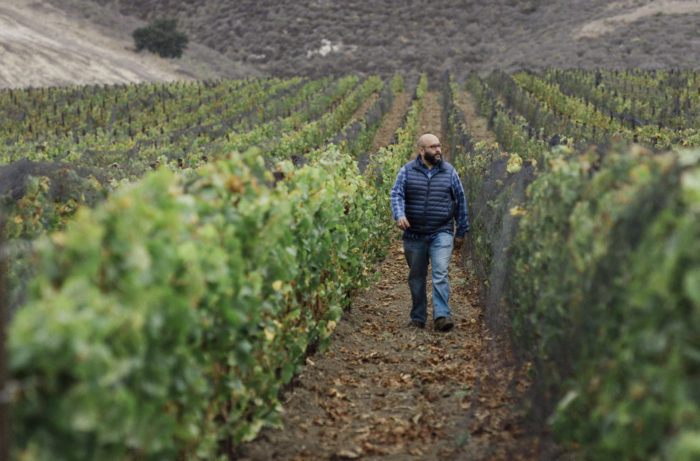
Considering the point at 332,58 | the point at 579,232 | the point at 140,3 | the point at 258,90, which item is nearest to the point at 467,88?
the point at 258,90

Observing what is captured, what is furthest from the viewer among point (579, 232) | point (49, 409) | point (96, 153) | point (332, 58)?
point (332, 58)

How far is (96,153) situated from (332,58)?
52379 millimetres

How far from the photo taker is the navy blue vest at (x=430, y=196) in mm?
7219

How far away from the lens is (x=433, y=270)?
23.6 ft

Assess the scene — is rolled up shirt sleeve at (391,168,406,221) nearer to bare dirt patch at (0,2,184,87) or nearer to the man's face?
the man's face

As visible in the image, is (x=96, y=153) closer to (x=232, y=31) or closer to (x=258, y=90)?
(x=258, y=90)

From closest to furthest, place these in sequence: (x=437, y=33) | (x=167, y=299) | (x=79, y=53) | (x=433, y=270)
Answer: (x=167, y=299) < (x=433, y=270) < (x=79, y=53) < (x=437, y=33)

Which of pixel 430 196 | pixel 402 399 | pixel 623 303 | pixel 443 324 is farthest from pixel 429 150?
pixel 623 303

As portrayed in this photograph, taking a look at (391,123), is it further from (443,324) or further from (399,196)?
(443,324)

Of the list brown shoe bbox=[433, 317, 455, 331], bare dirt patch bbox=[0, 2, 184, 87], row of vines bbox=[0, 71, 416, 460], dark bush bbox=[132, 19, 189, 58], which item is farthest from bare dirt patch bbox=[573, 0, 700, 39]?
row of vines bbox=[0, 71, 416, 460]

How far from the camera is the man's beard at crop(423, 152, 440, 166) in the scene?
7114 mm

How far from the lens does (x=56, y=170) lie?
782 cm

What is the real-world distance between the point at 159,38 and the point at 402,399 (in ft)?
197

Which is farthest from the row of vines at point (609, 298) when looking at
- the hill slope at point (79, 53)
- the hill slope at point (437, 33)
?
the hill slope at point (79, 53)
